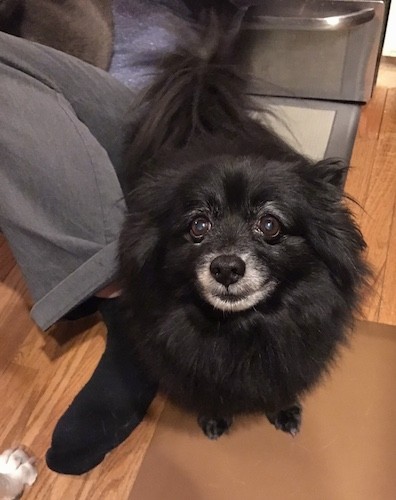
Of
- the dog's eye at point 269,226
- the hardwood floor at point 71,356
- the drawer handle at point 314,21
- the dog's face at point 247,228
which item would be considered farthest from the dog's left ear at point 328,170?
the drawer handle at point 314,21

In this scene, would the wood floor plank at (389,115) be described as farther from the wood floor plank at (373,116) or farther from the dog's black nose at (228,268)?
the dog's black nose at (228,268)

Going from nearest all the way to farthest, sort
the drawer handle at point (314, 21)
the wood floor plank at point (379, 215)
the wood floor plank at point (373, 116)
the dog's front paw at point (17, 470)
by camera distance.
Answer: the dog's front paw at point (17, 470) < the wood floor plank at point (379, 215) < the drawer handle at point (314, 21) < the wood floor plank at point (373, 116)

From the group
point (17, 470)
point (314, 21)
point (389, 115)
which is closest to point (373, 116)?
point (389, 115)

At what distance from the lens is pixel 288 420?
126 centimetres

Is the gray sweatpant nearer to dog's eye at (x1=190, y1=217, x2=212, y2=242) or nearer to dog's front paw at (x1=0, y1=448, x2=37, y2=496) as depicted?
dog's eye at (x1=190, y1=217, x2=212, y2=242)

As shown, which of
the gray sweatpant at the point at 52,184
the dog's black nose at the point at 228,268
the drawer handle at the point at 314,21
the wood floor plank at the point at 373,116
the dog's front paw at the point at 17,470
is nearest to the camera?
the dog's black nose at the point at 228,268

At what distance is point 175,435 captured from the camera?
1278 mm

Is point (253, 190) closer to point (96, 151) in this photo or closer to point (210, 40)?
point (96, 151)

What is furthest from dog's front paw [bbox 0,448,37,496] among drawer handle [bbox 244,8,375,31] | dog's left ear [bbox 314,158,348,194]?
drawer handle [bbox 244,8,375,31]

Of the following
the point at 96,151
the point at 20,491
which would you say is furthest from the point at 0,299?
the point at 96,151

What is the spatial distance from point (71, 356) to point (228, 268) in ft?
2.14

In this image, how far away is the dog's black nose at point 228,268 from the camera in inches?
35.5

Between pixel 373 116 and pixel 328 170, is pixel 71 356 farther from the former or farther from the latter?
pixel 373 116

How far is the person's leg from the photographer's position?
1.05 metres
